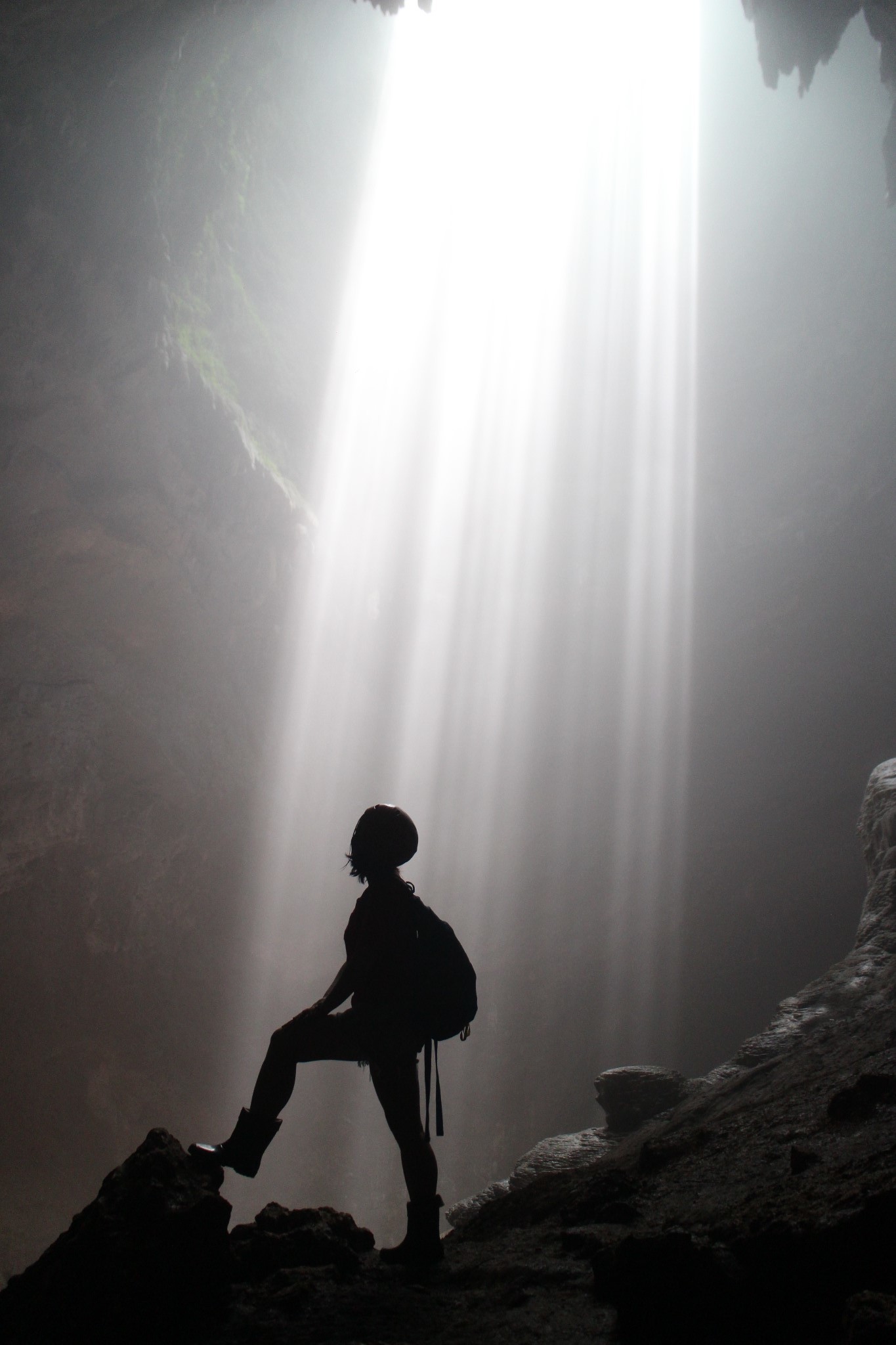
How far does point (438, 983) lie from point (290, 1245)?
1166mm

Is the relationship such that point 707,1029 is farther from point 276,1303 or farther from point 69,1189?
point 276,1303

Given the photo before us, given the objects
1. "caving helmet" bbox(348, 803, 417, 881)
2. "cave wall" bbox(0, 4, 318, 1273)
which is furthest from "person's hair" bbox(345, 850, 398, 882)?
"cave wall" bbox(0, 4, 318, 1273)

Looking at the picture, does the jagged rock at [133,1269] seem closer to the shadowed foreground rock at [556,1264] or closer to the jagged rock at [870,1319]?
the shadowed foreground rock at [556,1264]

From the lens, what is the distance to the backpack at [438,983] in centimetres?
270

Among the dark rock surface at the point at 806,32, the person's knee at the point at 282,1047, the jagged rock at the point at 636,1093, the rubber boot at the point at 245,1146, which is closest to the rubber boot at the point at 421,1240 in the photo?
the rubber boot at the point at 245,1146

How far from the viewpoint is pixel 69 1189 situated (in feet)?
39.3

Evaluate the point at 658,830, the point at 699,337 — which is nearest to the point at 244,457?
the point at 658,830

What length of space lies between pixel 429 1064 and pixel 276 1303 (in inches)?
34.6

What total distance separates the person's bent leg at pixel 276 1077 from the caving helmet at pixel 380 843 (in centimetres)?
55

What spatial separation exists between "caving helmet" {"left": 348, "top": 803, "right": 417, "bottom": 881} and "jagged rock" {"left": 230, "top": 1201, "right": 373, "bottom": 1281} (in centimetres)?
137

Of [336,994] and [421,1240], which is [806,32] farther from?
[421,1240]

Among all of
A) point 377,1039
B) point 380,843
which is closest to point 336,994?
point 377,1039

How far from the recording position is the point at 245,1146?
251 cm

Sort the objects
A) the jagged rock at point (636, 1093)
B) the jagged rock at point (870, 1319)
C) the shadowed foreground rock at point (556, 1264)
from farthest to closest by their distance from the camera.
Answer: the jagged rock at point (636, 1093) → the shadowed foreground rock at point (556, 1264) → the jagged rock at point (870, 1319)
